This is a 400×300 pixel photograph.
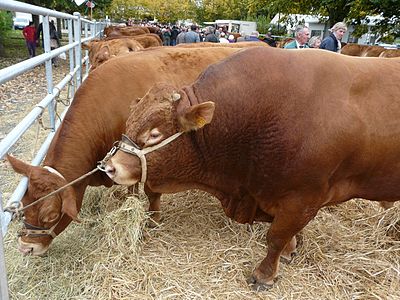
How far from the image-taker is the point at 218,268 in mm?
3064

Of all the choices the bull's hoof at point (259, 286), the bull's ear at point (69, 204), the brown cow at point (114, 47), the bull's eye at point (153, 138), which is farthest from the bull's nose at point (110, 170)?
the brown cow at point (114, 47)

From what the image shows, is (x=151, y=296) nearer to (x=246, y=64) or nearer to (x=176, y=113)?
(x=176, y=113)

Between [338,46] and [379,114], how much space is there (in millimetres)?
5434

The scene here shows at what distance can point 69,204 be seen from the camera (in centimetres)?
264

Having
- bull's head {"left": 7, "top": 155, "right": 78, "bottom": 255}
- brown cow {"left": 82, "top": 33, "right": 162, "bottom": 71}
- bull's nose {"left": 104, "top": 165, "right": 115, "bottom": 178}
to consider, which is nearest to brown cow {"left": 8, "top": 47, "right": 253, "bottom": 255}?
bull's head {"left": 7, "top": 155, "right": 78, "bottom": 255}

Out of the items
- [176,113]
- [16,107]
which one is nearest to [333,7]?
[16,107]

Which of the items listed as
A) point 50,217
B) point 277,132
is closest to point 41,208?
point 50,217

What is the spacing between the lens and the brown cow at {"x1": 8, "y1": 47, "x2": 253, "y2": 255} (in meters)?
2.66

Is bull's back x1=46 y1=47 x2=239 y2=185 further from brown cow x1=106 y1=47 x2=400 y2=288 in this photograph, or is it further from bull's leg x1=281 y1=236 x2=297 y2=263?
bull's leg x1=281 y1=236 x2=297 y2=263

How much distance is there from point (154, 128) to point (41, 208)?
1.01m

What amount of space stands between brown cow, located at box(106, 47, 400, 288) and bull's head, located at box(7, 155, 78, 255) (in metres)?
0.48

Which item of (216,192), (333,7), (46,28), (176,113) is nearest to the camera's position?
(176,113)

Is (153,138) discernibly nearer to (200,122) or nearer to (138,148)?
(138,148)

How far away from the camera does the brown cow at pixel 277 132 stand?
2432mm
